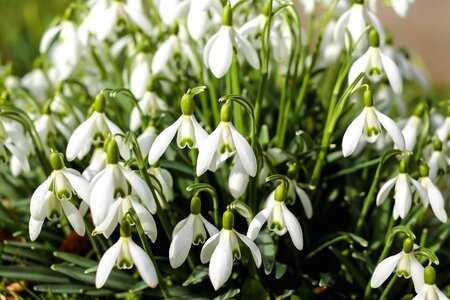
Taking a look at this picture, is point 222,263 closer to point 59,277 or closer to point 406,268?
point 406,268

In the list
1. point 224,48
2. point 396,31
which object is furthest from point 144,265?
point 396,31

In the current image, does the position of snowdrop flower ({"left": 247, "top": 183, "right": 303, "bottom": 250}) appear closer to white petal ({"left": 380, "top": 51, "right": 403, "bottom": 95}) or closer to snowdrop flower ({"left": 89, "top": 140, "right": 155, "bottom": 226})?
snowdrop flower ({"left": 89, "top": 140, "right": 155, "bottom": 226})

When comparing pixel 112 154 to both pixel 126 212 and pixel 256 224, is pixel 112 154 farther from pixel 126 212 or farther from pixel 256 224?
pixel 256 224

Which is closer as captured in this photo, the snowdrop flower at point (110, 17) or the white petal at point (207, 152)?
the white petal at point (207, 152)

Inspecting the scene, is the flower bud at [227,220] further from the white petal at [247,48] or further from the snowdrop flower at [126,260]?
the white petal at [247,48]

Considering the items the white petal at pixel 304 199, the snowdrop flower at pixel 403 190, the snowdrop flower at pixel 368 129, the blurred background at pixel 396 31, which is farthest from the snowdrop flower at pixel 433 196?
the blurred background at pixel 396 31

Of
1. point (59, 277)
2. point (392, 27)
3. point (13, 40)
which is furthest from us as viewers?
point (392, 27)

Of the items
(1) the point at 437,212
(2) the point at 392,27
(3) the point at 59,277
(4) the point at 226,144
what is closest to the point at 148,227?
(4) the point at 226,144
